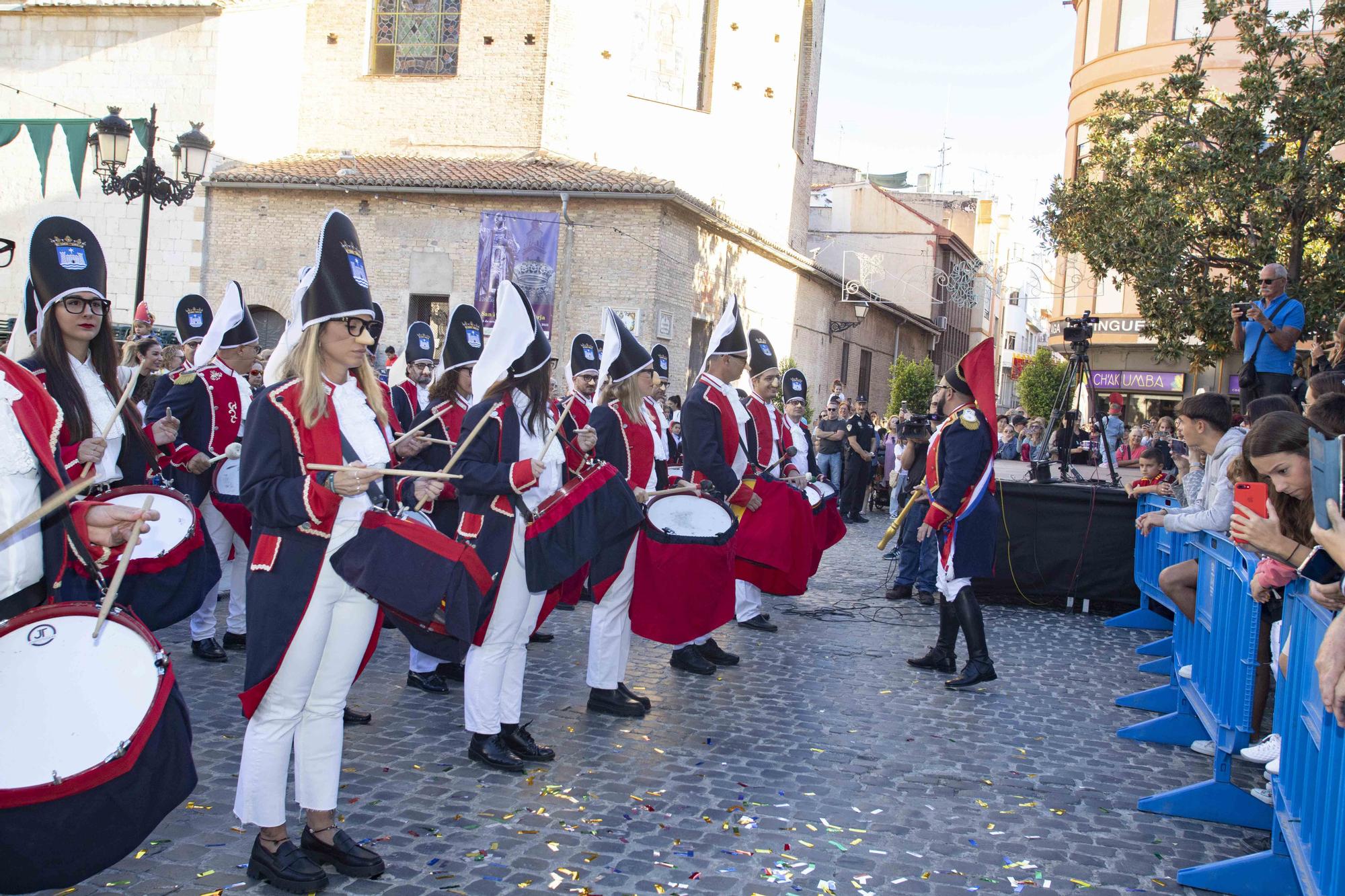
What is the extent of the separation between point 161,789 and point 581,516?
2605 mm

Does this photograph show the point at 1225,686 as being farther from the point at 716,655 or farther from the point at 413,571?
the point at 413,571

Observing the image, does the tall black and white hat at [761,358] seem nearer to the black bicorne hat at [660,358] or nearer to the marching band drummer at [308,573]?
the black bicorne hat at [660,358]

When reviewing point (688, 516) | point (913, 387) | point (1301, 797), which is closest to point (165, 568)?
point (688, 516)

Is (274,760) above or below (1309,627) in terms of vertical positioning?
below

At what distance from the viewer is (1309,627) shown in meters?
3.87

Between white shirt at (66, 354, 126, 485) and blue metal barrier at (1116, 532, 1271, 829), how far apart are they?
481 centimetres

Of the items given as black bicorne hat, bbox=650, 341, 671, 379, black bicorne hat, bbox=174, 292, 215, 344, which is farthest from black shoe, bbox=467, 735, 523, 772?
black bicorne hat, bbox=650, 341, 671, 379

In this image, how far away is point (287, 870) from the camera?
12.8ft

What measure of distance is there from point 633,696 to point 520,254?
20456 millimetres

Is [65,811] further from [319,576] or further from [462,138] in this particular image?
[462,138]

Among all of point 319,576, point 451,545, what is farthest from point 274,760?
point 451,545

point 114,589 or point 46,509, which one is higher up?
point 46,509

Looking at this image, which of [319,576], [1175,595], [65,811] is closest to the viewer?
[65,811]

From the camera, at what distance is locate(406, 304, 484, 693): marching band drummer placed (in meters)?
6.77
